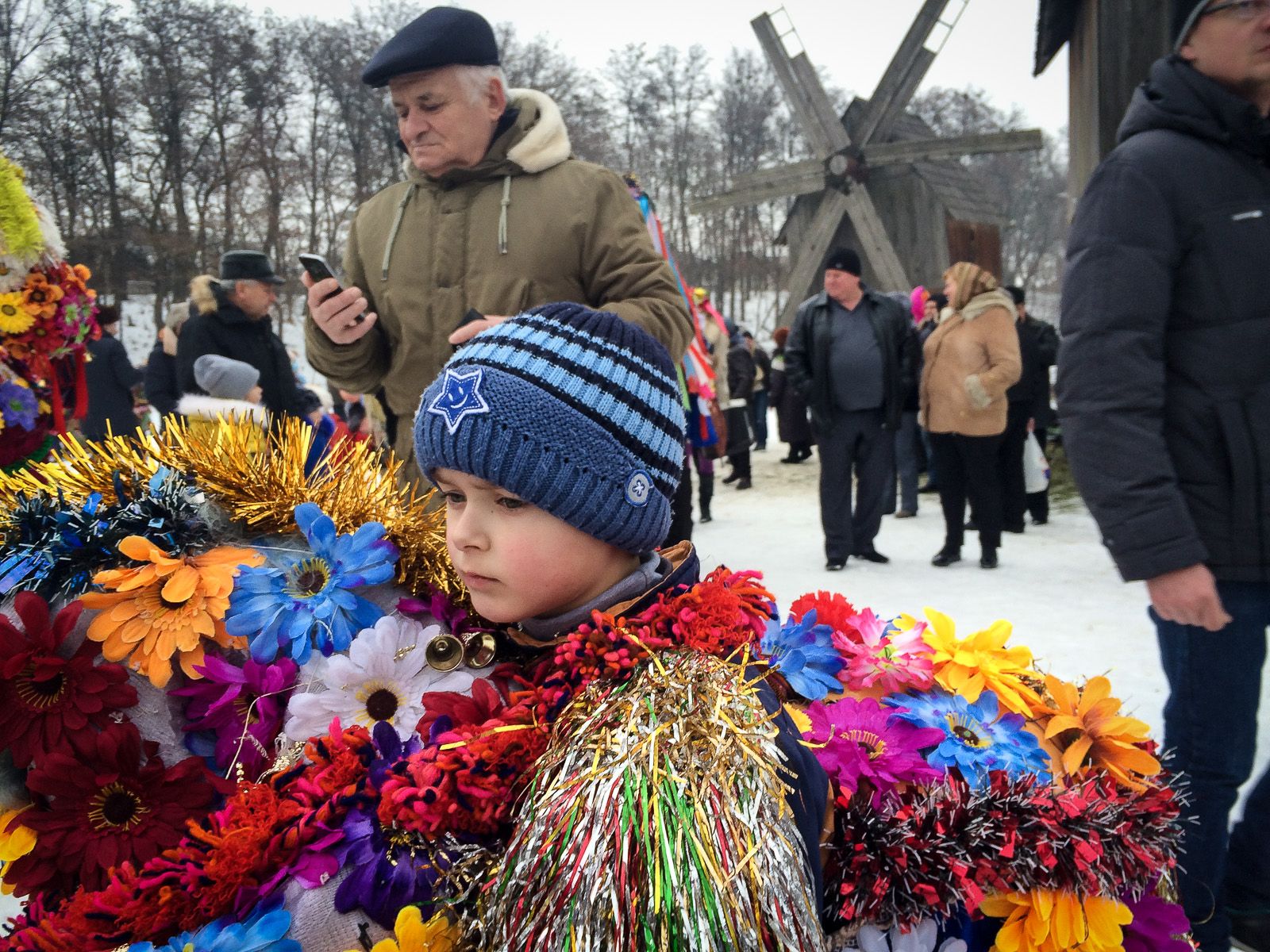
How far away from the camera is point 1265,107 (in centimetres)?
177

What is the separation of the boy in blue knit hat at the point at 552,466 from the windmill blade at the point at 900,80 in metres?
16.3

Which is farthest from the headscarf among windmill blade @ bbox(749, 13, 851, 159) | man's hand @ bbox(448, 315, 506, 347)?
windmill blade @ bbox(749, 13, 851, 159)

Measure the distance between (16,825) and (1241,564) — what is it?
207 centimetres

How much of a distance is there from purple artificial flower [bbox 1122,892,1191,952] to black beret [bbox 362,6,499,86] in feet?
6.55

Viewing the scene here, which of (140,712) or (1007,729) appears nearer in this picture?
(140,712)

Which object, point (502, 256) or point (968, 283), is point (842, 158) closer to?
point (968, 283)

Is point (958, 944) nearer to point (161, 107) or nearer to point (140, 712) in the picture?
point (140, 712)

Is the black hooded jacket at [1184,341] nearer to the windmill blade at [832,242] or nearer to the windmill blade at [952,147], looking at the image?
the windmill blade at [832,242]

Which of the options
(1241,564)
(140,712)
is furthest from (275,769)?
(1241,564)

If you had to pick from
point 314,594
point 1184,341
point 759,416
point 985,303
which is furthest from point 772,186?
point 314,594

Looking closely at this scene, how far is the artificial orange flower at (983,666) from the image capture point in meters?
1.41

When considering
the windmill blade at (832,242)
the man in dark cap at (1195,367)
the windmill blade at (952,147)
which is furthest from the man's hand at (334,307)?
the windmill blade at (952,147)

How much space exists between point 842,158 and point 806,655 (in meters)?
15.9

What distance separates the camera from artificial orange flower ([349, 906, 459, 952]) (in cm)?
97
